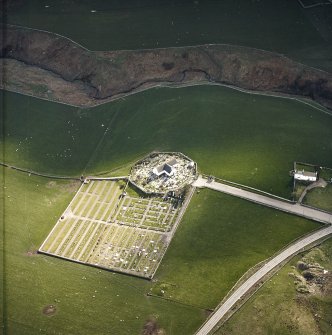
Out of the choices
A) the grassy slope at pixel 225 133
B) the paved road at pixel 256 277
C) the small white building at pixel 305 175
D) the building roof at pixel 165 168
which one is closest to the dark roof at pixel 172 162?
the building roof at pixel 165 168

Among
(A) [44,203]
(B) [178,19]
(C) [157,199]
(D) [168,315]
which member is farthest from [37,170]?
(B) [178,19]

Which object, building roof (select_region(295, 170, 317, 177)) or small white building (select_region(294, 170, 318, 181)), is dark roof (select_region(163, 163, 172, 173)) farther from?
building roof (select_region(295, 170, 317, 177))

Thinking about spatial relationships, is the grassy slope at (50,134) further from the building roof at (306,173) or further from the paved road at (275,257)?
the building roof at (306,173)

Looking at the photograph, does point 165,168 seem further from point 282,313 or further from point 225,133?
point 282,313

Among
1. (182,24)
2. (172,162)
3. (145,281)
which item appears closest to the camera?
(145,281)

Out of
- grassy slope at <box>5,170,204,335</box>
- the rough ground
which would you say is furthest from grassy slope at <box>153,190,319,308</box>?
the rough ground

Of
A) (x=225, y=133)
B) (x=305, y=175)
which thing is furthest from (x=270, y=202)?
(x=225, y=133)
